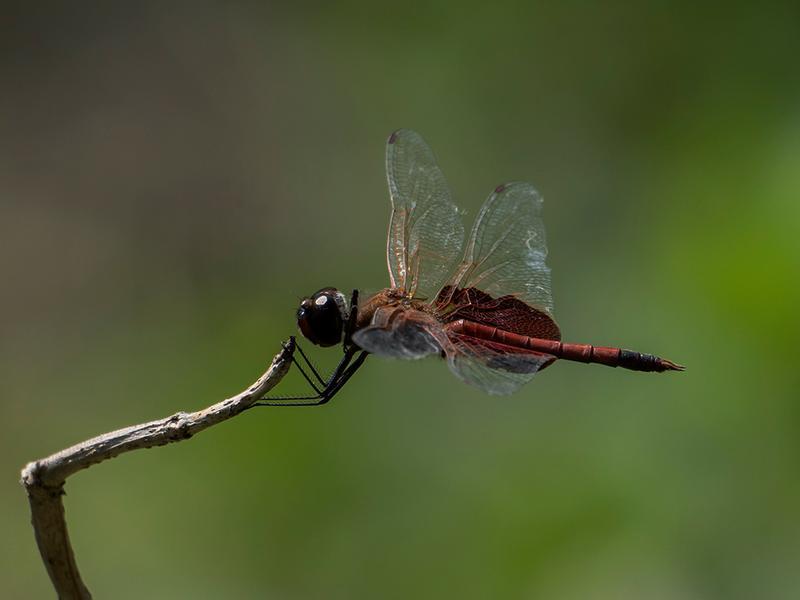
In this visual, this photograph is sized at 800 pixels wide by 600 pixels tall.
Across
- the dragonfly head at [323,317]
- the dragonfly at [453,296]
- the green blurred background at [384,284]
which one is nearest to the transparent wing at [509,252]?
the dragonfly at [453,296]

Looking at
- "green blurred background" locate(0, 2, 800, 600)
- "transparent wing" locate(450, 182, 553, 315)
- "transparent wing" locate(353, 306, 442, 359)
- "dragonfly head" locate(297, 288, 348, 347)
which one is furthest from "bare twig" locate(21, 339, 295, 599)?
"green blurred background" locate(0, 2, 800, 600)

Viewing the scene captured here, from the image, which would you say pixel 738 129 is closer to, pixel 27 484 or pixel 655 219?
pixel 655 219

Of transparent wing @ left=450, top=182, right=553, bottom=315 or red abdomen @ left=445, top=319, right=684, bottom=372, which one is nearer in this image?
red abdomen @ left=445, top=319, right=684, bottom=372

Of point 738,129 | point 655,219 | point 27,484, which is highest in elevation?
point 738,129

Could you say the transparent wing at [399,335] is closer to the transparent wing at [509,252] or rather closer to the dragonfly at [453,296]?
the dragonfly at [453,296]

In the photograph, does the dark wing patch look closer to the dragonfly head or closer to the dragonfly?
the dragonfly

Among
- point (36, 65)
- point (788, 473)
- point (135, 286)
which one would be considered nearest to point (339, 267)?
point (135, 286)
